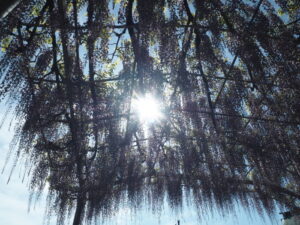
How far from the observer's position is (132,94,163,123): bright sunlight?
329 centimetres

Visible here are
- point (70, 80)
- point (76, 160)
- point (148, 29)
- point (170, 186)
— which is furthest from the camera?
point (170, 186)

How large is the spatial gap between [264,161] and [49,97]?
365 cm

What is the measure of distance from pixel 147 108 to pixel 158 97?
475 millimetres

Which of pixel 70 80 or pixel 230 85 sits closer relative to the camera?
pixel 70 80

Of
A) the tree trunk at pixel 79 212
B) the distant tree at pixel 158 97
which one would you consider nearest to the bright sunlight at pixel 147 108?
the distant tree at pixel 158 97

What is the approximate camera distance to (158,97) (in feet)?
10.3

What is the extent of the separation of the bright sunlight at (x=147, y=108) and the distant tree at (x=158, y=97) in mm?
120

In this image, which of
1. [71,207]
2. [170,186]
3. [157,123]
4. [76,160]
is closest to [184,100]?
[157,123]

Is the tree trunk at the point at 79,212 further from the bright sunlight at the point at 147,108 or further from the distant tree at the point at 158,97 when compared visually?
the bright sunlight at the point at 147,108

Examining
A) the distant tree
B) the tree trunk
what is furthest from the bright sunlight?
the tree trunk

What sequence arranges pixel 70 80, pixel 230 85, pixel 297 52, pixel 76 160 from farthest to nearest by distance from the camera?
1. pixel 76 160
2. pixel 230 85
3. pixel 70 80
4. pixel 297 52

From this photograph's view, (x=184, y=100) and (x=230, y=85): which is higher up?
(x=230, y=85)

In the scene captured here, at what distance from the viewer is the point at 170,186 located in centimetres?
522

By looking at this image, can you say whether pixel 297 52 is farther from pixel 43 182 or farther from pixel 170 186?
pixel 43 182
